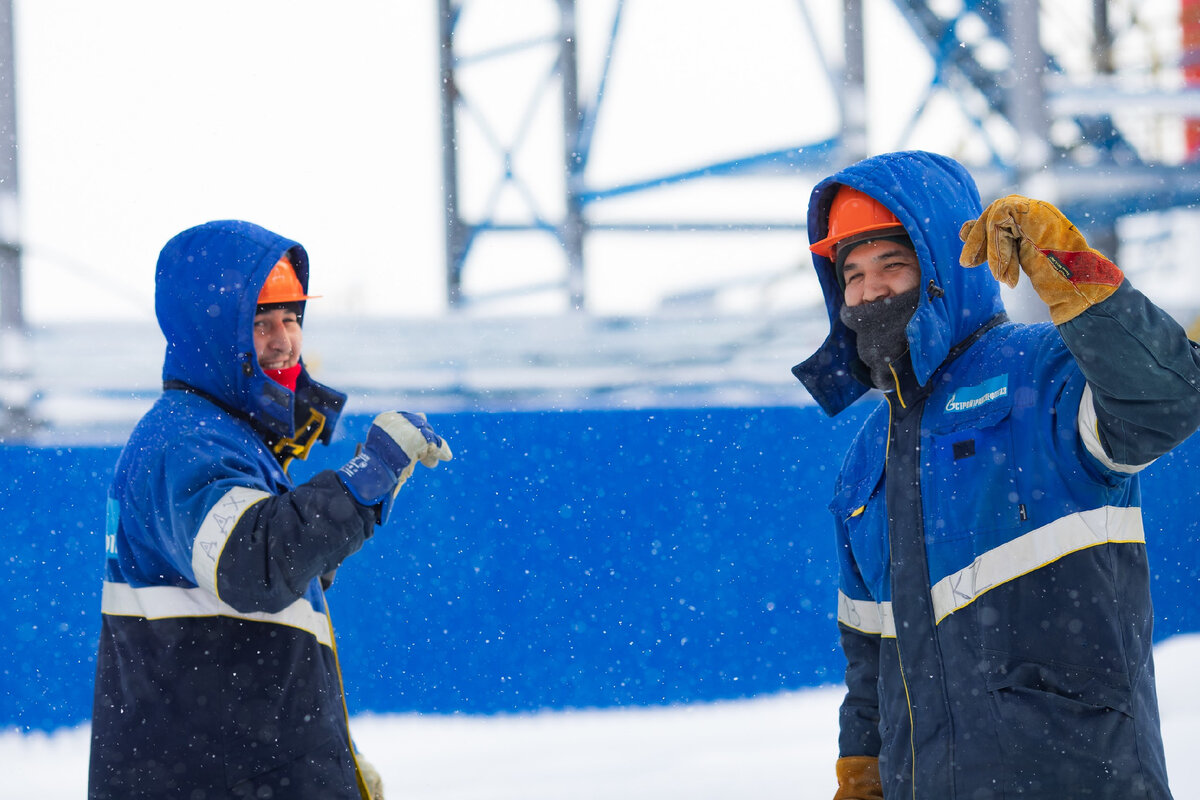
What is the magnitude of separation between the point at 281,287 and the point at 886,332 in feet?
4.36

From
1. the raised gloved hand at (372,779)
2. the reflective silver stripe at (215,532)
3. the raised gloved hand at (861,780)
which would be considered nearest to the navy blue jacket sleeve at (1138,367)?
the raised gloved hand at (861,780)

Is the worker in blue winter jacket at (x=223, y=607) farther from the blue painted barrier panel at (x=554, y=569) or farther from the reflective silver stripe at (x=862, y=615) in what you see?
the blue painted barrier panel at (x=554, y=569)

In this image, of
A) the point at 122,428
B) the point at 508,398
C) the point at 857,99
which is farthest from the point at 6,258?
the point at 857,99

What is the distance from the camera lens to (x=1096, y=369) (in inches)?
53.5

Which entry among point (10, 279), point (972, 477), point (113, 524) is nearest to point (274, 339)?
point (113, 524)

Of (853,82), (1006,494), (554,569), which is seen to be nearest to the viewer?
(1006,494)

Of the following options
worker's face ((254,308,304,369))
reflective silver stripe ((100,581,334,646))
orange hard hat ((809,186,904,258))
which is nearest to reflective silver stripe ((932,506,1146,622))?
orange hard hat ((809,186,904,258))

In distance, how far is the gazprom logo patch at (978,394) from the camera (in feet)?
5.31

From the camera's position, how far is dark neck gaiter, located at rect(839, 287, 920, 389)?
1.84 m

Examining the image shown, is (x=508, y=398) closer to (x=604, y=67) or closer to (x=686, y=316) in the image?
(x=686, y=316)

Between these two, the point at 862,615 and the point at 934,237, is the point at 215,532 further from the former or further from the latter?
the point at 934,237

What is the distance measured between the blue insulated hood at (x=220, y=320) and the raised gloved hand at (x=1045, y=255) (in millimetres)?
1409

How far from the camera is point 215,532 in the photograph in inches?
67.9

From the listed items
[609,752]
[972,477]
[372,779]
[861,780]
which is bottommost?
[609,752]
